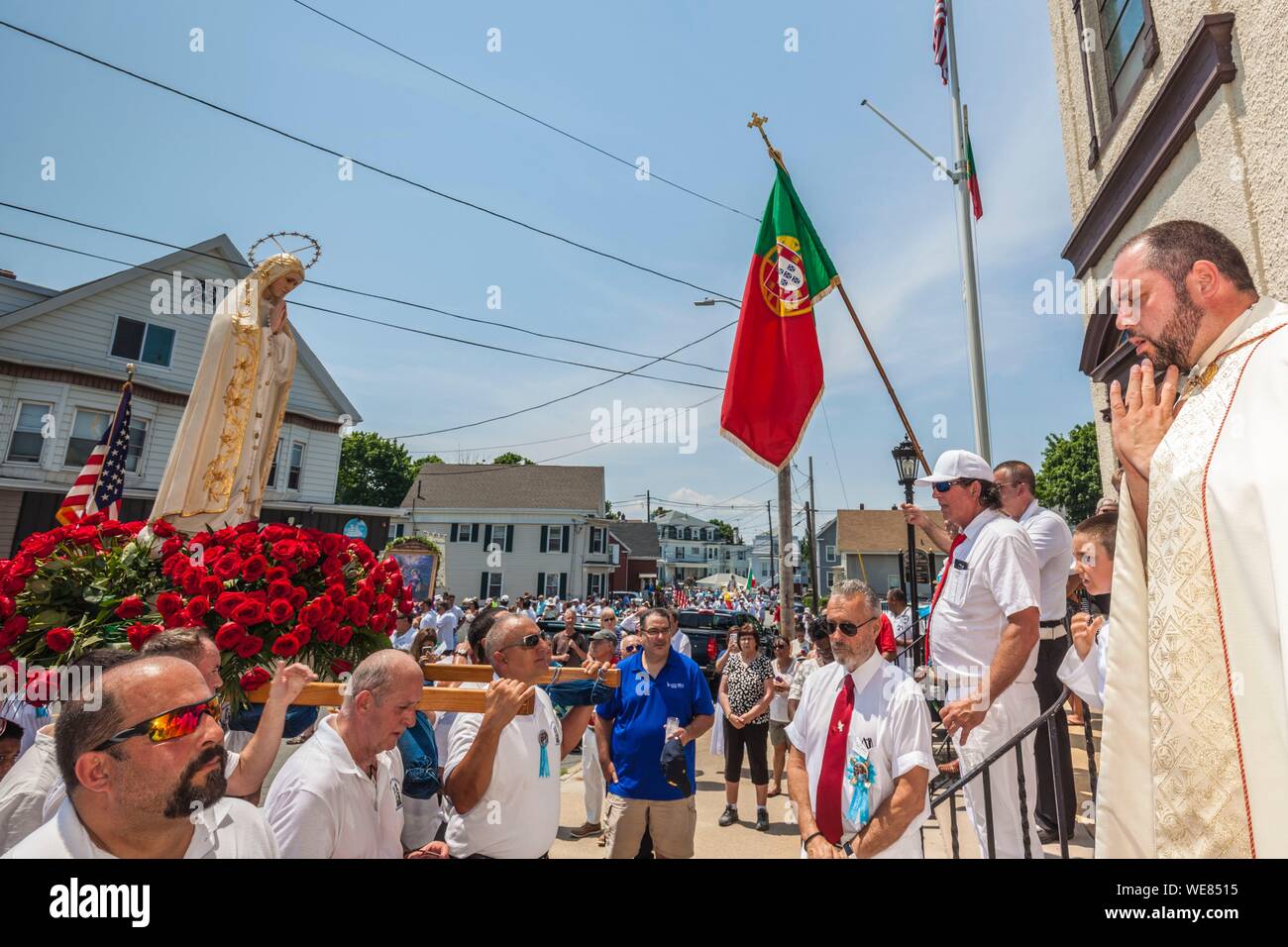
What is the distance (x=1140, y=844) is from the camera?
5.53ft

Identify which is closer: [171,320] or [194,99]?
[194,99]

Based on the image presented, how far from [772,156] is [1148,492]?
19.1 ft

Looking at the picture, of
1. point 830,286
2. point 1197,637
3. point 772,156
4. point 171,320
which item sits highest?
point 171,320

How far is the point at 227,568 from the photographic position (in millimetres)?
2613

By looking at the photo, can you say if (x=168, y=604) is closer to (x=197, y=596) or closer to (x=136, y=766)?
(x=197, y=596)

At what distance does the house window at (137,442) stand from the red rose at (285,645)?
21906 millimetres

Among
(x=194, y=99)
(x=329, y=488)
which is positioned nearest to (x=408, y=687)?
(x=194, y=99)

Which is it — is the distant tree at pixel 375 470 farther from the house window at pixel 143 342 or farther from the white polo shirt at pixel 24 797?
the white polo shirt at pixel 24 797

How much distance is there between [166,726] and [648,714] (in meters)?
3.63

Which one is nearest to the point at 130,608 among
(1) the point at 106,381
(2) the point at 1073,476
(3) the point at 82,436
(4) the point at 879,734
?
(4) the point at 879,734

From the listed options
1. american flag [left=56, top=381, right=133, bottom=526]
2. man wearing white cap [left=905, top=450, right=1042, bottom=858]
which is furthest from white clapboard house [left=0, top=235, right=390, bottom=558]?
man wearing white cap [left=905, top=450, right=1042, bottom=858]
